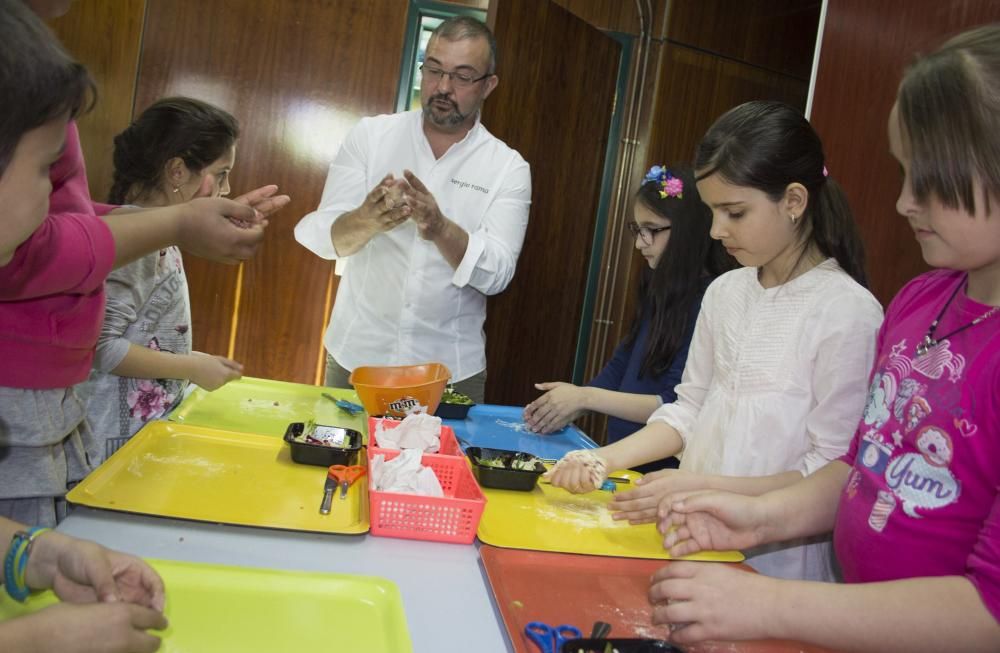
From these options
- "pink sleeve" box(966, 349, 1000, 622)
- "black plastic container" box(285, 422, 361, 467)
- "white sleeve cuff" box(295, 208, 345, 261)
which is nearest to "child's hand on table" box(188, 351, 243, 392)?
"black plastic container" box(285, 422, 361, 467)

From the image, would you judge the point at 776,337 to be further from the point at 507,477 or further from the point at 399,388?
the point at 399,388

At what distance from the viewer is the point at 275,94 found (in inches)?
162

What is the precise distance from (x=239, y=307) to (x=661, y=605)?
12.0 ft

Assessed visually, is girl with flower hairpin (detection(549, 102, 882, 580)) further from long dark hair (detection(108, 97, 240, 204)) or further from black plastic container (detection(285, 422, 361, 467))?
long dark hair (detection(108, 97, 240, 204))

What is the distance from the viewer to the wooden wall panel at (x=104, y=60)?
10.8 ft

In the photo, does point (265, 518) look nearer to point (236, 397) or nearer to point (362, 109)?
point (236, 397)

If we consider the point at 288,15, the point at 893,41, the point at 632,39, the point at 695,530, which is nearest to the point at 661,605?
the point at 695,530

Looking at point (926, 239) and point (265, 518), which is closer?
point (926, 239)

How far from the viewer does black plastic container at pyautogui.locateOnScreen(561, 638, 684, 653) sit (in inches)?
32.6

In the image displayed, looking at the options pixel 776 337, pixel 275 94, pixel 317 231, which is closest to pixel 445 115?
pixel 317 231

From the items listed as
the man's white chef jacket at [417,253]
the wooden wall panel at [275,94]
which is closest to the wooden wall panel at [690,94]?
the wooden wall panel at [275,94]

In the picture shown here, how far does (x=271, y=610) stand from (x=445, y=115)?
1.96 meters

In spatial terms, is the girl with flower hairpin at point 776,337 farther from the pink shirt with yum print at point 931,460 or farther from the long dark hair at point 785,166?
the pink shirt with yum print at point 931,460

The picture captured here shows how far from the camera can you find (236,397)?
192 centimetres
